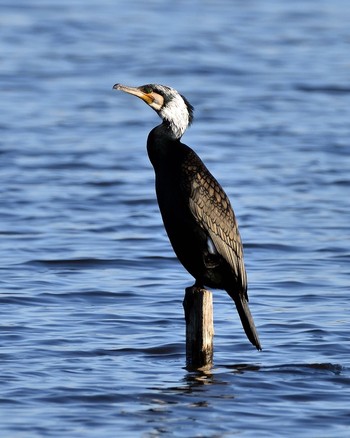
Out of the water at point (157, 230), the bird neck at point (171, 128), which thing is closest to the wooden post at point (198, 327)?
the water at point (157, 230)

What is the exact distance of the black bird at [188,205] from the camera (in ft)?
26.4

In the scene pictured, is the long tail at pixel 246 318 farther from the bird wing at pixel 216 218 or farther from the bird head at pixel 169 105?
the bird head at pixel 169 105

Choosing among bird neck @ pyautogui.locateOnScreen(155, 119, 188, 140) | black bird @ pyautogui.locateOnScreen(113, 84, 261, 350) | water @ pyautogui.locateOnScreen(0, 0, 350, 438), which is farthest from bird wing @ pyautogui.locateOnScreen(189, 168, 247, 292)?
water @ pyautogui.locateOnScreen(0, 0, 350, 438)

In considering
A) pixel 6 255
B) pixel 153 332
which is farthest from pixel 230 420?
pixel 6 255

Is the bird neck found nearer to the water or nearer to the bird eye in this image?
the bird eye

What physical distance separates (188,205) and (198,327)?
768 millimetres

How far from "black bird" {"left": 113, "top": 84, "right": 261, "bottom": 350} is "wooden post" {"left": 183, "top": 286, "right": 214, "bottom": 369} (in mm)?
190

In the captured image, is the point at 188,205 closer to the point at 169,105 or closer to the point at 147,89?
the point at 169,105

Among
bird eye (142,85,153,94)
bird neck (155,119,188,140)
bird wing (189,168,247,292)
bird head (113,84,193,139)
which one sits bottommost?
bird wing (189,168,247,292)

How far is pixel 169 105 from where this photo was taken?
8.17 m

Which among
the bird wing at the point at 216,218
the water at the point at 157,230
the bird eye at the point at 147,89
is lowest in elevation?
the water at the point at 157,230

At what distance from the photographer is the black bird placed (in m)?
8.04

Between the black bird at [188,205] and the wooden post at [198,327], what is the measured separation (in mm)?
190

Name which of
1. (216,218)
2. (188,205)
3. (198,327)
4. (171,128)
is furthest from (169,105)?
(198,327)
